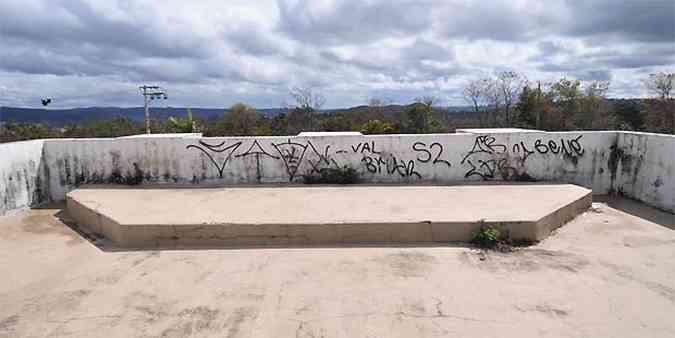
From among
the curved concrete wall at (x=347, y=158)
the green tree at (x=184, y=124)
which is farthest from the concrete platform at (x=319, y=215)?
the green tree at (x=184, y=124)

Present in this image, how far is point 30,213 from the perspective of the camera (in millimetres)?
8023

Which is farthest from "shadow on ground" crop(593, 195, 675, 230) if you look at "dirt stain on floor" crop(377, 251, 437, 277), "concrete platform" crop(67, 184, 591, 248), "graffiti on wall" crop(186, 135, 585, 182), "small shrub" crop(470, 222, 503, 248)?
"dirt stain on floor" crop(377, 251, 437, 277)

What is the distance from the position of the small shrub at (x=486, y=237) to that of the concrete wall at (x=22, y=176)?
8.28 metres

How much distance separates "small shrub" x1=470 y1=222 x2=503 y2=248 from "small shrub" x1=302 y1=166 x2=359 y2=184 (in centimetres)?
338

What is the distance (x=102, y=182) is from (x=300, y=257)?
18.7ft

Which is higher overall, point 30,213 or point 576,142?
point 576,142

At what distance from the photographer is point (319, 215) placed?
6.43 m

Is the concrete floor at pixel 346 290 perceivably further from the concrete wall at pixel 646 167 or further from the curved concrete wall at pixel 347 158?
the curved concrete wall at pixel 347 158

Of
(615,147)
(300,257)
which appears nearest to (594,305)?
(300,257)

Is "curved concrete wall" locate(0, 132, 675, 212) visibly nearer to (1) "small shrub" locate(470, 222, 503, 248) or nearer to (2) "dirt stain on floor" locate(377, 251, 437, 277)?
(1) "small shrub" locate(470, 222, 503, 248)

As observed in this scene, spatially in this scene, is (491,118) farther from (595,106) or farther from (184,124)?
(184,124)

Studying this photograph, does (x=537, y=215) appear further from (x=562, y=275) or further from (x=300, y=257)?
(x=300, y=257)

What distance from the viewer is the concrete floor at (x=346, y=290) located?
3.98 metres

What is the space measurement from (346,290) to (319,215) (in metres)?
1.91
